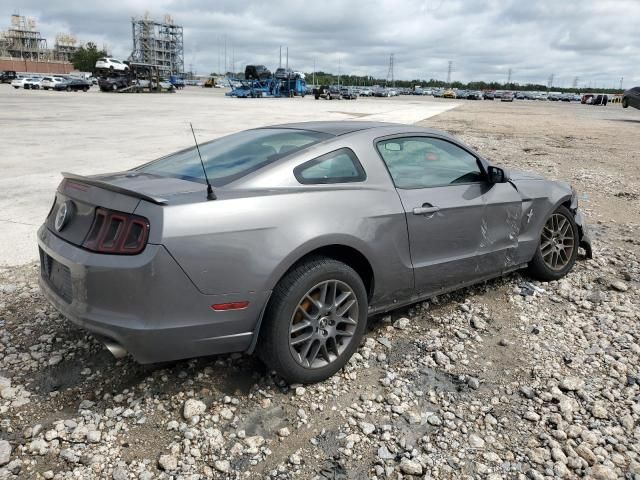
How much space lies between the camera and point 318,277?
2.95m

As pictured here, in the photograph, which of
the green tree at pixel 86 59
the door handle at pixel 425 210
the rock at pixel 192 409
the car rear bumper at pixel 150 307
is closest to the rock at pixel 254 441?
the rock at pixel 192 409

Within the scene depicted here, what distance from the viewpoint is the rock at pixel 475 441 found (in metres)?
2.67

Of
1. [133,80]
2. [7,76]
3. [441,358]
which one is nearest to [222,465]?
[441,358]

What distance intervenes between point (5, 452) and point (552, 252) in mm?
4330

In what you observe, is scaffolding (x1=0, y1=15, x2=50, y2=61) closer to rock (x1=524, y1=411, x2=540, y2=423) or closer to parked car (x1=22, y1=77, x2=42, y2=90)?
parked car (x1=22, y1=77, x2=42, y2=90)

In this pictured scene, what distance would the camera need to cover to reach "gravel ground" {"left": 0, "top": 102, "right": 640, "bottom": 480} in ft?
8.31

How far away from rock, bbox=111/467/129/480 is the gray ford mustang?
50 cm

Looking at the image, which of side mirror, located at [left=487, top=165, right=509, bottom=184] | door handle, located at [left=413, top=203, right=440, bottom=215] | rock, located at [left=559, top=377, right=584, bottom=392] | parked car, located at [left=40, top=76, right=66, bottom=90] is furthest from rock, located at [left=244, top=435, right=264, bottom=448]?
parked car, located at [left=40, top=76, right=66, bottom=90]

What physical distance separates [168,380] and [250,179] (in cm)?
129

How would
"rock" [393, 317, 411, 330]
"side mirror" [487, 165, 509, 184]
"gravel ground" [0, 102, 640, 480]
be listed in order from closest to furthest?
"gravel ground" [0, 102, 640, 480] < "rock" [393, 317, 411, 330] < "side mirror" [487, 165, 509, 184]

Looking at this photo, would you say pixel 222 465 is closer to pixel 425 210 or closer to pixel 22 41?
pixel 425 210

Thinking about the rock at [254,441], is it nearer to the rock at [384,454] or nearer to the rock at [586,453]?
the rock at [384,454]

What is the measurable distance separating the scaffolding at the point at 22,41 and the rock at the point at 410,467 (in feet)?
535

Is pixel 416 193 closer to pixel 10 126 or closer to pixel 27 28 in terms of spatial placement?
pixel 10 126
